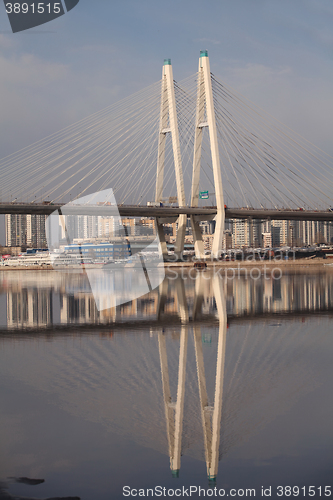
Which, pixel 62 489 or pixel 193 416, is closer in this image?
pixel 62 489

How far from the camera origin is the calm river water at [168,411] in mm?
4059

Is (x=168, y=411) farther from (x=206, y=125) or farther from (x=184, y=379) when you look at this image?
(x=206, y=125)

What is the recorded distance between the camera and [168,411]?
217 inches

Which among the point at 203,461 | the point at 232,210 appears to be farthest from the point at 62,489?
the point at 232,210

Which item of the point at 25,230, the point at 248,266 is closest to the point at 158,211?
the point at 248,266

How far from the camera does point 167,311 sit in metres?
13.7

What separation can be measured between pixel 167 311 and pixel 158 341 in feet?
14.3

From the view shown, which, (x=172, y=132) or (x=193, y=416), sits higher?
(x=172, y=132)

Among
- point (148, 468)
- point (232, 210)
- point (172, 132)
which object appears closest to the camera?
point (148, 468)

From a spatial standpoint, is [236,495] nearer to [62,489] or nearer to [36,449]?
[62,489]

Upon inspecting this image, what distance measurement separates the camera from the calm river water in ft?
13.3

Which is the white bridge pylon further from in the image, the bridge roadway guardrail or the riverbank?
the riverbank

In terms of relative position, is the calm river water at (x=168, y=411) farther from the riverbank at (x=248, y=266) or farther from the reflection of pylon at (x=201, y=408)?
the riverbank at (x=248, y=266)

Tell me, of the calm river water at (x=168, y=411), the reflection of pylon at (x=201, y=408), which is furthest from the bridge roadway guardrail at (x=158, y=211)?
the reflection of pylon at (x=201, y=408)
